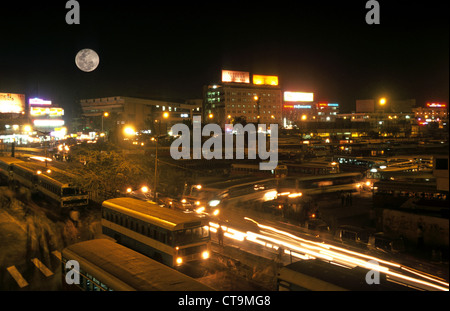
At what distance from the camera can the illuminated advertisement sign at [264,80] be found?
99.4 m

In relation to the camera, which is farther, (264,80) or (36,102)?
(264,80)

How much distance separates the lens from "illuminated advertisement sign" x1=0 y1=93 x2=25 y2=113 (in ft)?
255

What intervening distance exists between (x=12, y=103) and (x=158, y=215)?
81.9 m

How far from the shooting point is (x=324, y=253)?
13.5 metres

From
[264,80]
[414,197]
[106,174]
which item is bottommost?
[414,197]

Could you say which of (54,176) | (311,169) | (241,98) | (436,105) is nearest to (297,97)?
(241,98)

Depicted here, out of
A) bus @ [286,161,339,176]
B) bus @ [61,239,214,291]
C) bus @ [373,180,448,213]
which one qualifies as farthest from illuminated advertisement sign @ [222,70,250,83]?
bus @ [61,239,214,291]

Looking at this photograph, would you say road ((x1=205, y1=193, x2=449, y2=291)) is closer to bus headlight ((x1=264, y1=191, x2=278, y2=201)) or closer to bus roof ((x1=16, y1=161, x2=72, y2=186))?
bus headlight ((x1=264, y1=191, x2=278, y2=201))

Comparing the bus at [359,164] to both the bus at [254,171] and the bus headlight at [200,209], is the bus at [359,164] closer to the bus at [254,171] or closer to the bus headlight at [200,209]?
the bus at [254,171]

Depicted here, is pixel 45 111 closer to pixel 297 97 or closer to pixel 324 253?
pixel 297 97

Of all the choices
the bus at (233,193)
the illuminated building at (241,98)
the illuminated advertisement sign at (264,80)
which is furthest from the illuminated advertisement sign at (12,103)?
the bus at (233,193)

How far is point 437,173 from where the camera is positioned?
25.5 ft
